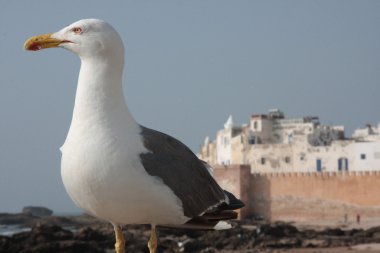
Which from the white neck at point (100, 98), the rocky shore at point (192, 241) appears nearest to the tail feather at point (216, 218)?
the white neck at point (100, 98)

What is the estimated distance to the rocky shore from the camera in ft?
46.3

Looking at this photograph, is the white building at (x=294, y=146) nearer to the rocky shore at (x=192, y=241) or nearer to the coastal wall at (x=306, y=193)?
the coastal wall at (x=306, y=193)

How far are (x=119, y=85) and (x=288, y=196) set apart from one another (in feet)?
102

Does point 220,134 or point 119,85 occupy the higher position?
point 220,134

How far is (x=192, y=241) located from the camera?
55.1 feet

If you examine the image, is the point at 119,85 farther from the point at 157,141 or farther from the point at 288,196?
the point at 288,196

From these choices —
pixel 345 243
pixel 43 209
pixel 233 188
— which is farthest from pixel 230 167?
pixel 43 209

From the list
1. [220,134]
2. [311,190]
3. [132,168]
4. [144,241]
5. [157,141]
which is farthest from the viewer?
[220,134]

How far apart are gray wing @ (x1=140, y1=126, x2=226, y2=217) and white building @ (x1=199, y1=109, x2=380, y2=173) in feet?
111

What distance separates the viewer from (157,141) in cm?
288

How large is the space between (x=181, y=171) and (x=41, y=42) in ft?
2.58

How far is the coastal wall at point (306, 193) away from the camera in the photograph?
31609 mm

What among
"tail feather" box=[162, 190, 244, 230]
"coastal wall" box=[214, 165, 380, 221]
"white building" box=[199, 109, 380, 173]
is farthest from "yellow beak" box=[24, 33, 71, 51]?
"white building" box=[199, 109, 380, 173]

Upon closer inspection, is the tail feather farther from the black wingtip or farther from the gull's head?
the gull's head
